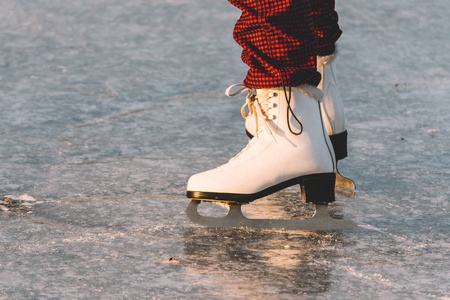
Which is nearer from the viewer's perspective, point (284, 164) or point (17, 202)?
point (284, 164)

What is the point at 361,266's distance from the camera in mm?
1584

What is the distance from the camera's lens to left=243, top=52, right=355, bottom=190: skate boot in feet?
6.98

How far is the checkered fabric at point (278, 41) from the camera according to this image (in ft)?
5.72

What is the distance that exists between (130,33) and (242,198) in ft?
9.46

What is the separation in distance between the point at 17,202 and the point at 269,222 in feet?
2.45

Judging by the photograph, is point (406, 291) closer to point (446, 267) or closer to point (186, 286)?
point (446, 267)

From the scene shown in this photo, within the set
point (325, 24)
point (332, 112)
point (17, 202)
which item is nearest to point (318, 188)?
point (332, 112)

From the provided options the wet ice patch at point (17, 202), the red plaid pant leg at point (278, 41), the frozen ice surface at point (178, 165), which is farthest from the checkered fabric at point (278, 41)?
the wet ice patch at point (17, 202)

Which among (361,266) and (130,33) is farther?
(130,33)

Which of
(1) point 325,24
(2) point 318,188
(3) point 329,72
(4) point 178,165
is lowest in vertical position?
(4) point 178,165

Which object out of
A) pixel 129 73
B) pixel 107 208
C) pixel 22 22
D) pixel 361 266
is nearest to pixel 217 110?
pixel 129 73

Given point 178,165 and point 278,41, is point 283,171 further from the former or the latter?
point 178,165

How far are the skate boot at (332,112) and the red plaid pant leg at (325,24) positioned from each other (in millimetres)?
32

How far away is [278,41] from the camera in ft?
5.77
